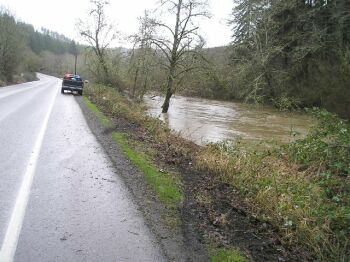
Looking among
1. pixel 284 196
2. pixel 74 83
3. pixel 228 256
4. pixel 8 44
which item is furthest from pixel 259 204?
pixel 8 44

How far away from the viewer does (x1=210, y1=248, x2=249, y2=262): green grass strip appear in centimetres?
500

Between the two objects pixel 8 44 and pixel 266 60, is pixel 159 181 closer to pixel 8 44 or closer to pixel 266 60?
pixel 266 60

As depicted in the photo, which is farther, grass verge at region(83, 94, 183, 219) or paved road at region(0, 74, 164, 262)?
grass verge at region(83, 94, 183, 219)

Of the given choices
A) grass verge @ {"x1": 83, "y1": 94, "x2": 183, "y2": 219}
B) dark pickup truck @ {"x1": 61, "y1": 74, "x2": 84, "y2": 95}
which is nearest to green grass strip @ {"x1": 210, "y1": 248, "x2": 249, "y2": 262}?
grass verge @ {"x1": 83, "y1": 94, "x2": 183, "y2": 219}

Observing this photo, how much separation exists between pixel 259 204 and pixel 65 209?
3.42 metres

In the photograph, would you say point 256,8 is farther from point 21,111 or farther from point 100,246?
point 100,246

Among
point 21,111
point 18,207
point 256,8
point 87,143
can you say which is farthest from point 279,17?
point 18,207

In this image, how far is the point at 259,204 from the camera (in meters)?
7.26

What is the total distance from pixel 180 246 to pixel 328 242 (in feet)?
6.69

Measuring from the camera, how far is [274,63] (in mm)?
42562

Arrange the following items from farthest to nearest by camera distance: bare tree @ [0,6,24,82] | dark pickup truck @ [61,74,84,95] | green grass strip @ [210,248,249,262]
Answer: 1. bare tree @ [0,6,24,82]
2. dark pickup truck @ [61,74,84,95]
3. green grass strip @ [210,248,249,262]

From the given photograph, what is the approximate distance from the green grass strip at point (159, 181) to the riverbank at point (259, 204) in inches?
7.9

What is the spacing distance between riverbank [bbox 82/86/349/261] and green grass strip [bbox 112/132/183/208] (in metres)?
0.20

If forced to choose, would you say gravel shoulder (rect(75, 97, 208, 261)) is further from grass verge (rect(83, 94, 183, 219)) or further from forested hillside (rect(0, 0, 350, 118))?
forested hillside (rect(0, 0, 350, 118))
